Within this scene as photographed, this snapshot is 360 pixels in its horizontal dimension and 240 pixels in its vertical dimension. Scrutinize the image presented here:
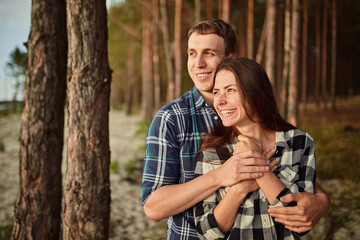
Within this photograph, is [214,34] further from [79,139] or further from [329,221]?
[329,221]

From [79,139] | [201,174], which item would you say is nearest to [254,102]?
[201,174]

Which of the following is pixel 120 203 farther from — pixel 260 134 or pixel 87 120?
pixel 260 134

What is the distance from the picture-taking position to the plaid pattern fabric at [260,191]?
1.70 meters

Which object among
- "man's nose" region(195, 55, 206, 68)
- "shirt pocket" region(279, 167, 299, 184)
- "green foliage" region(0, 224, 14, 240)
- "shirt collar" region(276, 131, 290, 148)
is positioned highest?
"man's nose" region(195, 55, 206, 68)

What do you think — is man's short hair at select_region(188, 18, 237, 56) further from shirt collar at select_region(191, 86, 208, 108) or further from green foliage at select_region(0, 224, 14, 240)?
green foliage at select_region(0, 224, 14, 240)

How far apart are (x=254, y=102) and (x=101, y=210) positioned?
182 centimetres

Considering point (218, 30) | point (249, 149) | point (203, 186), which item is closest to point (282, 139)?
point (249, 149)

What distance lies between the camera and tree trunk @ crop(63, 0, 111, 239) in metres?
2.54

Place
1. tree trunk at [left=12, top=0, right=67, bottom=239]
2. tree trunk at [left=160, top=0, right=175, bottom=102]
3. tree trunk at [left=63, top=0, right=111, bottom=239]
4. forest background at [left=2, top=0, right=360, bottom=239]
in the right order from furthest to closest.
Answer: tree trunk at [left=160, top=0, right=175, bottom=102]
forest background at [left=2, top=0, right=360, bottom=239]
tree trunk at [left=12, top=0, right=67, bottom=239]
tree trunk at [left=63, top=0, right=111, bottom=239]

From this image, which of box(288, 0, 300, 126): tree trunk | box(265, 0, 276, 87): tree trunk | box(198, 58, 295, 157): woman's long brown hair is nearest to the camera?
box(198, 58, 295, 157): woman's long brown hair

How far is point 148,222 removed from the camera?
4941mm

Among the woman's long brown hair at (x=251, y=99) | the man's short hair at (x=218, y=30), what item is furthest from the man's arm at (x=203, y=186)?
the man's short hair at (x=218, y=30)

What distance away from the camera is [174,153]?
1.89 metres

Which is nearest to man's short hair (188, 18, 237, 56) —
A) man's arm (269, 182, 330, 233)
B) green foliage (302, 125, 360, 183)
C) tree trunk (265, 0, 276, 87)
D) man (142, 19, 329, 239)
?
man (142, 19, 329, 239)
